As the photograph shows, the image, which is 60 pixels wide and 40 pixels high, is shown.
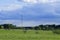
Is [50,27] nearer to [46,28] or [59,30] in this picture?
[46,28]

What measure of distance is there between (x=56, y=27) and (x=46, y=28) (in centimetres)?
316

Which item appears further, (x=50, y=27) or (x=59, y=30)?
(x=50, y=27)

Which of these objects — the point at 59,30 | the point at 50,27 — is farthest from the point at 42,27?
the point at 59,30

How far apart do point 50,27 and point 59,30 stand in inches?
271

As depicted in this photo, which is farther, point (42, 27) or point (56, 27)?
point (42, 27)

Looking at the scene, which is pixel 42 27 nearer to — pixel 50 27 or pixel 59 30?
pixel 50 27

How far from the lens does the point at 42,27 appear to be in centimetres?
6153

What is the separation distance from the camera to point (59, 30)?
178 ft

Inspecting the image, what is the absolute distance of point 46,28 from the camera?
59406mm

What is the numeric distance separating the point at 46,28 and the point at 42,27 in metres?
2.35

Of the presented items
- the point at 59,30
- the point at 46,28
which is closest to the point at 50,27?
the point at 46,28

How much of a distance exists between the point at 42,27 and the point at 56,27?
17.4 feet

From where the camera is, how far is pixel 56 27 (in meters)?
57.5
